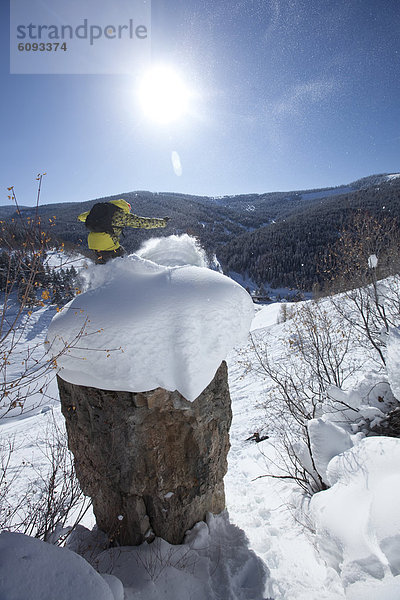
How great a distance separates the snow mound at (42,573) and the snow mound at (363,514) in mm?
2341

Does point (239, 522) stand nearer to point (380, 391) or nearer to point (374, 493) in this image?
point (374, 493)

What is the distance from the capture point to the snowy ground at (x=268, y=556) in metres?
2.04

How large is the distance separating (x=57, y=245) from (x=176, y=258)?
5.13 feet

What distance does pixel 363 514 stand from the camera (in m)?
2.83

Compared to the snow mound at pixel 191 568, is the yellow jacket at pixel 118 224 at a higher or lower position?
higher


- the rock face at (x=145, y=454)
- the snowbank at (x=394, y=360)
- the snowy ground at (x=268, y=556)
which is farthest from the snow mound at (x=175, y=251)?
the snowbank at (x=394, y=360)

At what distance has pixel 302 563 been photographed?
3494 mm

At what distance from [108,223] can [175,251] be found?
0.99 metres

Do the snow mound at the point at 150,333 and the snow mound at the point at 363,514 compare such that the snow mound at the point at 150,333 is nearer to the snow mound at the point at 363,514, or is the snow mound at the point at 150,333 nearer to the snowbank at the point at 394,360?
the snow mound at the point at 363,514

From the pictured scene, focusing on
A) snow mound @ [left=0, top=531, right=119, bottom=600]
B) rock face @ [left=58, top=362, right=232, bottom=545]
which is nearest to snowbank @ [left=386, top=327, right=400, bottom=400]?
rock face @ [left=58, top=362, right=232, bottom=545]

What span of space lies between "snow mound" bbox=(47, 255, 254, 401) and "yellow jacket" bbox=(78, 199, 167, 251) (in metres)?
0.68

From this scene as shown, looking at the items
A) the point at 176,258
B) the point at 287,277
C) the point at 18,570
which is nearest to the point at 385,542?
the point at 18,570

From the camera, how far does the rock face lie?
322 centimetres

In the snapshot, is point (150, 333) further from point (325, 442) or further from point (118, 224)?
point (325, 442)
